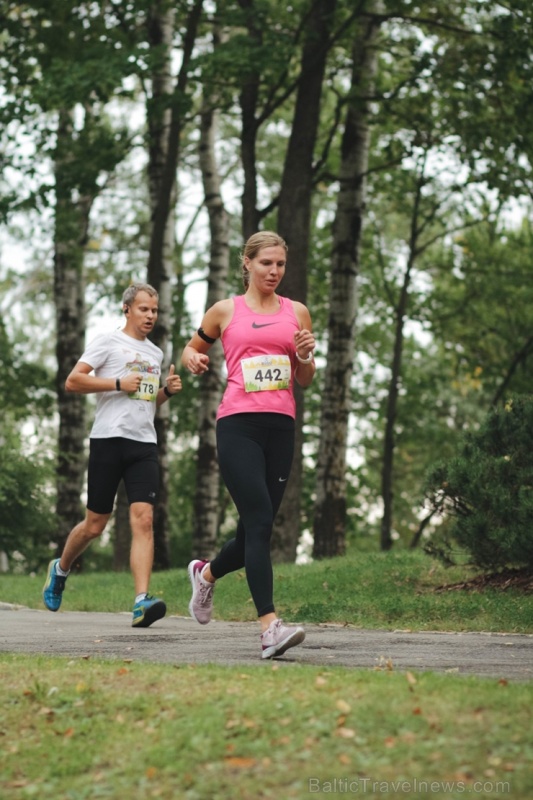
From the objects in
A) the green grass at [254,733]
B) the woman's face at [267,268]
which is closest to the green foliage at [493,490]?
the woman's face at [267,268]

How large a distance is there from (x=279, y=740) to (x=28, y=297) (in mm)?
40727

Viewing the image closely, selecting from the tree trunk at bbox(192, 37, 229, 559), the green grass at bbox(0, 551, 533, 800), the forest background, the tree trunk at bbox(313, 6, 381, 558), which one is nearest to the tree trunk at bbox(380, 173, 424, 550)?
the forest background

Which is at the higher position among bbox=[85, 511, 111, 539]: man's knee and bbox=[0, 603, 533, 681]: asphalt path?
bbox=[85, 511, 111, 539]: man's knee

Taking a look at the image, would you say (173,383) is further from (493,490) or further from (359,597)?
(493,490)

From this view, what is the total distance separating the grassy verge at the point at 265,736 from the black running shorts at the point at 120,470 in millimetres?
3472

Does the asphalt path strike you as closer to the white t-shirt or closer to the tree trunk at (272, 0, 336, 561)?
the white t-shirt

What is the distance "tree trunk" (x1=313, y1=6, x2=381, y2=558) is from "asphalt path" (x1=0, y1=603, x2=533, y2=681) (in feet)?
27.7

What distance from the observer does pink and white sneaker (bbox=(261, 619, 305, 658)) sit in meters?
7.09

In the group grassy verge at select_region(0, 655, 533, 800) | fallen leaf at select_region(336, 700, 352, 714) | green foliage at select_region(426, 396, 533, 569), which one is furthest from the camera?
green foliage at select_region(426, 396, 533, 569)

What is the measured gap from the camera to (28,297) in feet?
146

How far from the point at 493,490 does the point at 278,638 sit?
15.0 ft

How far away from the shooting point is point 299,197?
1844 centimetres

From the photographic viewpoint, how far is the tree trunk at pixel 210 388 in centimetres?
2419

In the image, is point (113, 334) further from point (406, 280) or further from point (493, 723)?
point (406, 280)
